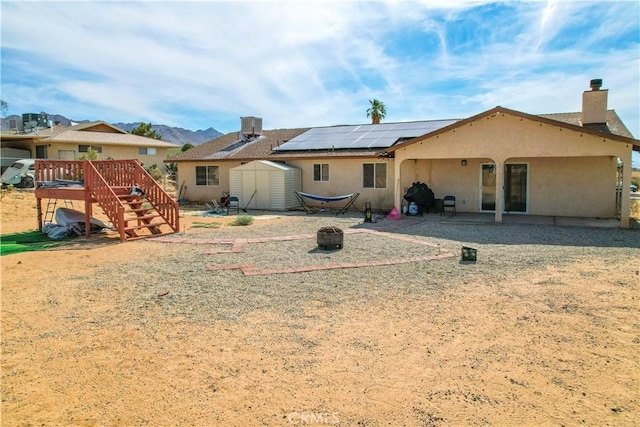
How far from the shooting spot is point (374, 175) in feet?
57.4

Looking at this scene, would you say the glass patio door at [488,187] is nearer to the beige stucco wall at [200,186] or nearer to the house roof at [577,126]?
the house roof at [577,126]

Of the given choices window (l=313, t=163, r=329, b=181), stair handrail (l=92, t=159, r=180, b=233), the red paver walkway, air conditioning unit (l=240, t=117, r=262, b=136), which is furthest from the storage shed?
the red paver walkway

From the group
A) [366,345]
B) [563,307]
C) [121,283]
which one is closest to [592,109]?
[563,307]

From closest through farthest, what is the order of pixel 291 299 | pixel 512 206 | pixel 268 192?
pixel 291 299, pixel 512 206, pixel 268 192

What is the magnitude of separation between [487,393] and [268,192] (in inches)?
612

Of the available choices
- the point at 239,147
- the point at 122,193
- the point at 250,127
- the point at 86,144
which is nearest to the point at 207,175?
the point at 239,147

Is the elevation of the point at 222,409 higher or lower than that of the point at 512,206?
lower

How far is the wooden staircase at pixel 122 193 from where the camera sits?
11406 millimetres

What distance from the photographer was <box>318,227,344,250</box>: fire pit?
9.42 metres

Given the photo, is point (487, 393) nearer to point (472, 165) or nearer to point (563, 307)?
point (563, 307)

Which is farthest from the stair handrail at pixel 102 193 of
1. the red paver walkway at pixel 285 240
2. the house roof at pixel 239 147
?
the house roof at pixel 239 147

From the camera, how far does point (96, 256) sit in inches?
360

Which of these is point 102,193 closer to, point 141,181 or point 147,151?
point 141,181

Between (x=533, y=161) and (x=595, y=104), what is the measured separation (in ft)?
8.39
